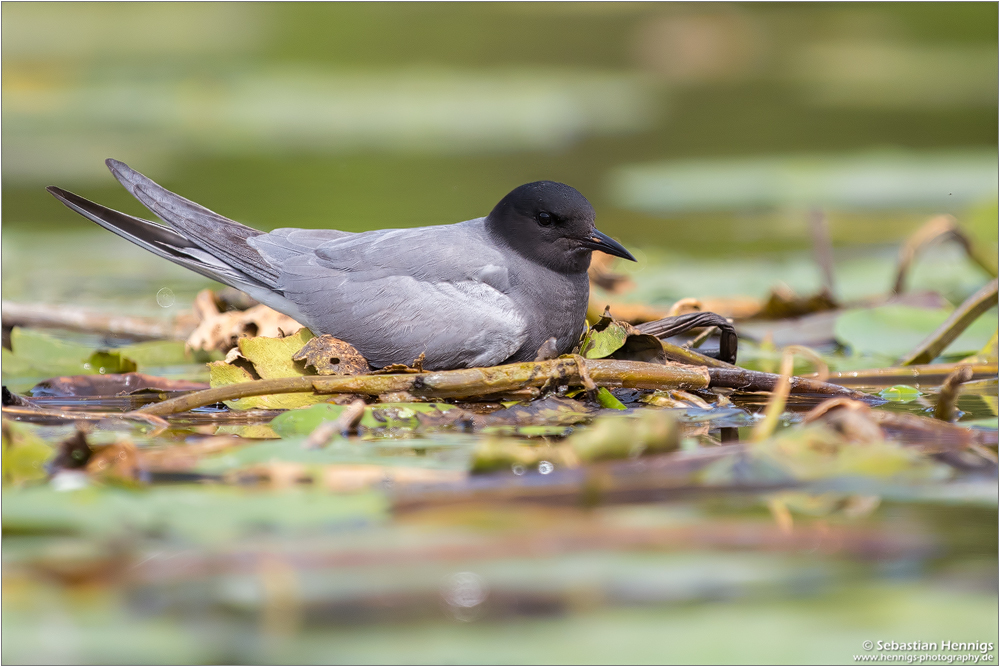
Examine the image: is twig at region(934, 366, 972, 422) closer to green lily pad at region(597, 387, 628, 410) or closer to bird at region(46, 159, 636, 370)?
green lily pad at region(597, 387, 628, 410)

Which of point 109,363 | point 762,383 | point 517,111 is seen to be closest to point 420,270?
point 762,383

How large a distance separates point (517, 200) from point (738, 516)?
2079 millimetres

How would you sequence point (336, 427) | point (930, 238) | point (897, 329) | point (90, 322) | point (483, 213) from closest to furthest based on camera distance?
point (336, 427) → point (897, 329) → point (90, 322) → point (930, 238) → point (483, 213)

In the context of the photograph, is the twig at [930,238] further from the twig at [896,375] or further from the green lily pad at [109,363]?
the green lily pad at [109,363]

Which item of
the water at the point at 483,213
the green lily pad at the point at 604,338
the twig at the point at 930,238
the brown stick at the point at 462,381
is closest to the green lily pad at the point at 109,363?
the water at the point at 483,213

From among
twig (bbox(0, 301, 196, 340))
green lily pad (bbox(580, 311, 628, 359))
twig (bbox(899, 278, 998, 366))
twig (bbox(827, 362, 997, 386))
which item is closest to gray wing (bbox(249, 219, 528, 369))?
green lily pad (bbox(580, 311, 628, 359))

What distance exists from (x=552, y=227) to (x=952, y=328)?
5.70ft

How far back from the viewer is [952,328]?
4.50 metres

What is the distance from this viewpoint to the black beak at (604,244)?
418cm

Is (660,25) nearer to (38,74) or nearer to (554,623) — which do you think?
(38,74)

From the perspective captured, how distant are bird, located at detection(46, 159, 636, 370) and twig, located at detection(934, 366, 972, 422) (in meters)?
1.18

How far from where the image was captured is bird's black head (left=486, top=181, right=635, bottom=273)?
430cm

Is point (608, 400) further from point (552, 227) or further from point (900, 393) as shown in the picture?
point (900, 393)

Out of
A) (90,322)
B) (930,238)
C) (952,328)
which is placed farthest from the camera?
(930,238)
